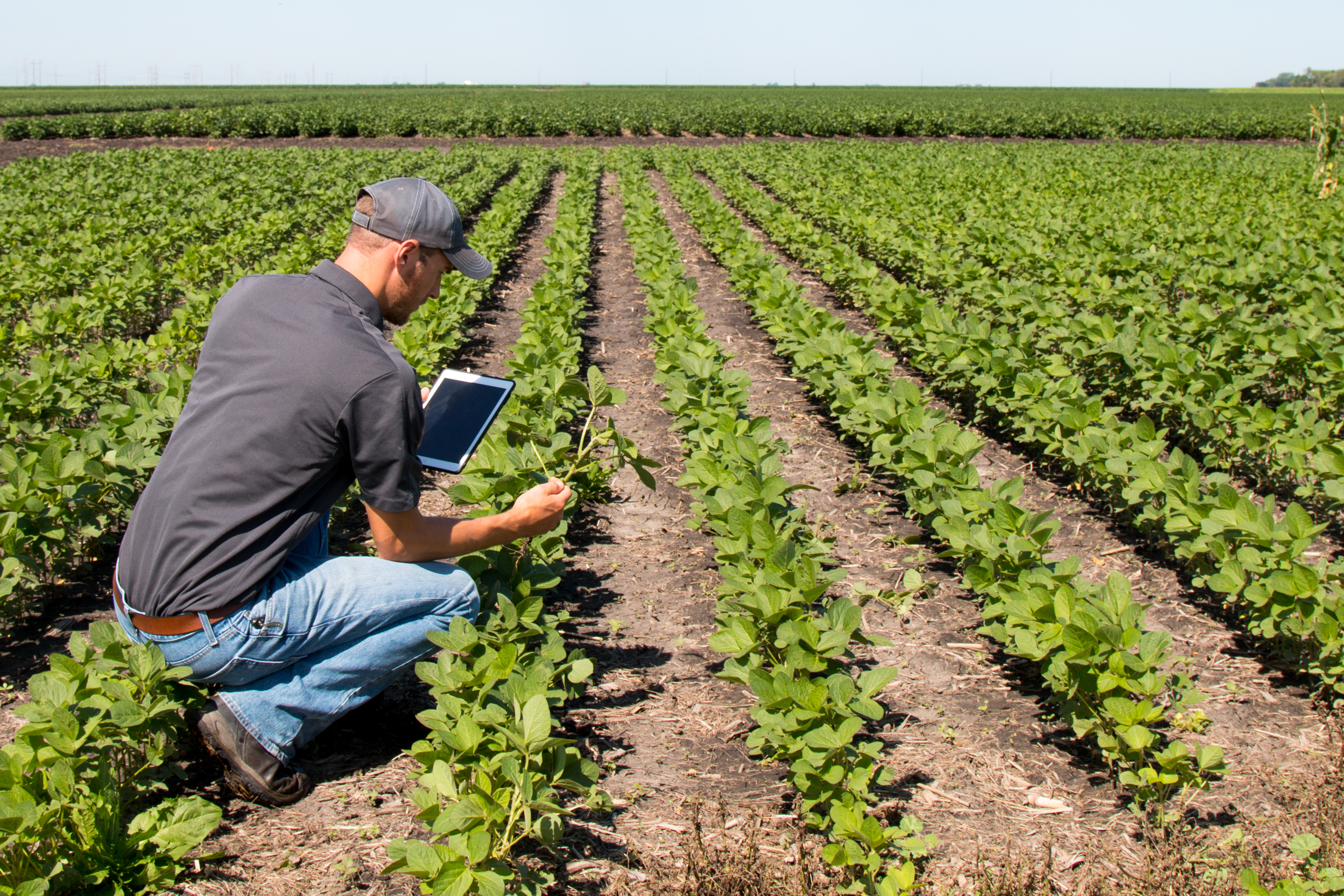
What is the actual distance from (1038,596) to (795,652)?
2.89 feet

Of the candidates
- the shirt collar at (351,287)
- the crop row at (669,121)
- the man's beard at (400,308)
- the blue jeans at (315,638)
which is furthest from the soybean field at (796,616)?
the crop row at (669,121)

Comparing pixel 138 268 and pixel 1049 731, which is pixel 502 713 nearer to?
pixel 1049 731

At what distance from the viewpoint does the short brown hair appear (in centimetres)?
246

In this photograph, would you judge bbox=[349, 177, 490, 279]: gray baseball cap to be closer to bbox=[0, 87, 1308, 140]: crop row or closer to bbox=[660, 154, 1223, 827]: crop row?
bbox=[660, 154, 1223, 827]: crop row

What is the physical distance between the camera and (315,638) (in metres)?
2.46

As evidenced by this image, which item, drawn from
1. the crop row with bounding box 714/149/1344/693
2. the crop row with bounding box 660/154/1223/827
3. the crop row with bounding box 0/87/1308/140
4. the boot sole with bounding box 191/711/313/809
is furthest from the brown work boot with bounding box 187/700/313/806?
the crop row with bounding box 0/87/1308/140

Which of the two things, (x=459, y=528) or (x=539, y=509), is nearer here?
(x=459, y=528)

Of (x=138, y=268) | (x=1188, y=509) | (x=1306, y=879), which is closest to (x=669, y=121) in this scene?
(x=138, y=268)

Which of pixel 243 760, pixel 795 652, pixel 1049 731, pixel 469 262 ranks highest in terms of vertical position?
pixel 469 262

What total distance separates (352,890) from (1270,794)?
2693mm

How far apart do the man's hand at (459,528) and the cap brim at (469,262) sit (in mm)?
670

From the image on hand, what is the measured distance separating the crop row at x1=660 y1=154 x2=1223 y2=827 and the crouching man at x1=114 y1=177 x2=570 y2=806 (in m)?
1.65

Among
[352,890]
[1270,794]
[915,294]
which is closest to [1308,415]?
[1270,794]

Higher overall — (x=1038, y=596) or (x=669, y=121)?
(x=669, y=121)
